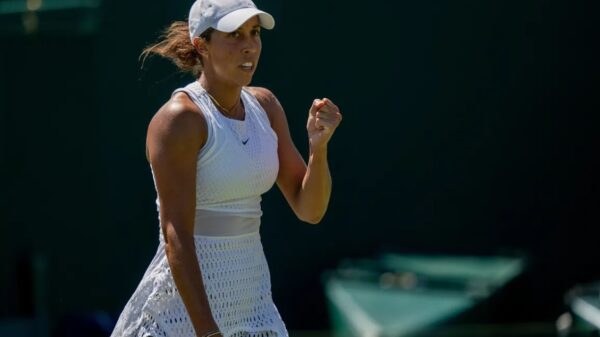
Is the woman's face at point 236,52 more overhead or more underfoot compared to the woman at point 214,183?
more overhead

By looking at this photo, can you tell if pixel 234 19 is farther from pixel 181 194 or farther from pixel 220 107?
pixel 181 194

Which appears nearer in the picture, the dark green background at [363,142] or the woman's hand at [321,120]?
the woman's hand at [321,120]

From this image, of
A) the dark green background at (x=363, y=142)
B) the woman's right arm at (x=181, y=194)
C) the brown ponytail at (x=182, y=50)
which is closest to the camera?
the woman's right arm at (x=181, y=194)

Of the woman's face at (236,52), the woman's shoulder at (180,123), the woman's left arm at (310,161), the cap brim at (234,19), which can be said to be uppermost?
the cap brim at (234,19)

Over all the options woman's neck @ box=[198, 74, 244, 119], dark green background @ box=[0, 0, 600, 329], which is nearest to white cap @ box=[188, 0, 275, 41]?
woman's neck @ box=[198, 74, 244, 119]

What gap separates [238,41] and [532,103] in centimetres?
469

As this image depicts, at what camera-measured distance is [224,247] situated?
3.64 metres

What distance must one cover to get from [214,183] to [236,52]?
1.08 ft

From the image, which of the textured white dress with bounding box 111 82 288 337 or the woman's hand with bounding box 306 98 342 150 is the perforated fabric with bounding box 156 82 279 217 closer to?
the textured white dress with bounding box 111 82 288 337

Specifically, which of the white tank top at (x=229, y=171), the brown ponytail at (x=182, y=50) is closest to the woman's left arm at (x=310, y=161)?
the white tank top at (x=229, y=171)

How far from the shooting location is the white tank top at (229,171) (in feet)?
11.7

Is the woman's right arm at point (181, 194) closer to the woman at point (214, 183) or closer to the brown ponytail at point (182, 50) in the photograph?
the woman at point (214, 183)

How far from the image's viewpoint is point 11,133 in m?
7.99

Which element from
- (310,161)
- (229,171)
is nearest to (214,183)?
(229,171)
